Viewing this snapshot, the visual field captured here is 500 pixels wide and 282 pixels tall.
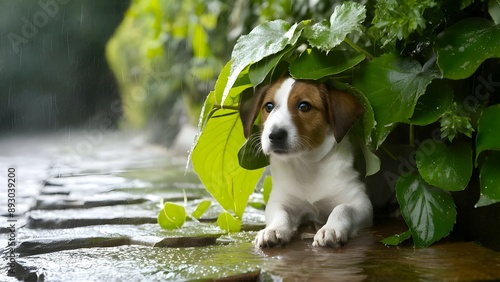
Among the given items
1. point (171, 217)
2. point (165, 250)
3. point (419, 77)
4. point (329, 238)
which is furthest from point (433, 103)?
point (171, 217)

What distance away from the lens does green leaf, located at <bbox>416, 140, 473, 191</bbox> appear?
5.32 ft

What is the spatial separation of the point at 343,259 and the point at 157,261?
432mm

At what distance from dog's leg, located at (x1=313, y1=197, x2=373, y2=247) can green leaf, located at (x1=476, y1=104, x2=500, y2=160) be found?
40 cm

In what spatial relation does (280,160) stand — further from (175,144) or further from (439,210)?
(175,144)

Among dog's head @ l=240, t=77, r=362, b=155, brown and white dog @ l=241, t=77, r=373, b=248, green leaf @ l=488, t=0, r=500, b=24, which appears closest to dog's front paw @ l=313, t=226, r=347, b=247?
brown and white dog @ l=241, t=77, r=373, b=248

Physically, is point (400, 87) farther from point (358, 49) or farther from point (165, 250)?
point (165, 250)

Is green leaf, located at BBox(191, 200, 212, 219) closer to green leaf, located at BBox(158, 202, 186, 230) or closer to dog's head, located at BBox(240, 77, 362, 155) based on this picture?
green leaf, located at BBox(158, 202, 186, 230)

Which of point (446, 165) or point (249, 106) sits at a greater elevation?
point (249, 106)

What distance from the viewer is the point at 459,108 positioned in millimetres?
1646

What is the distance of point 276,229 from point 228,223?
30 cm

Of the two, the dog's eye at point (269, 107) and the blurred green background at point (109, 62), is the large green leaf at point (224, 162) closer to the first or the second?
the dog's eye at point (269, 107)

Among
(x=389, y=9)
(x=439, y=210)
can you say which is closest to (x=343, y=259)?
(x=439, y=210)

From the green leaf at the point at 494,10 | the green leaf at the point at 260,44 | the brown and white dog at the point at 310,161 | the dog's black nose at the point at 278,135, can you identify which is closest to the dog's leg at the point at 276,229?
the brown and white dog at the point at 310,161

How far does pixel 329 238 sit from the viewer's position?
1.68 metres
